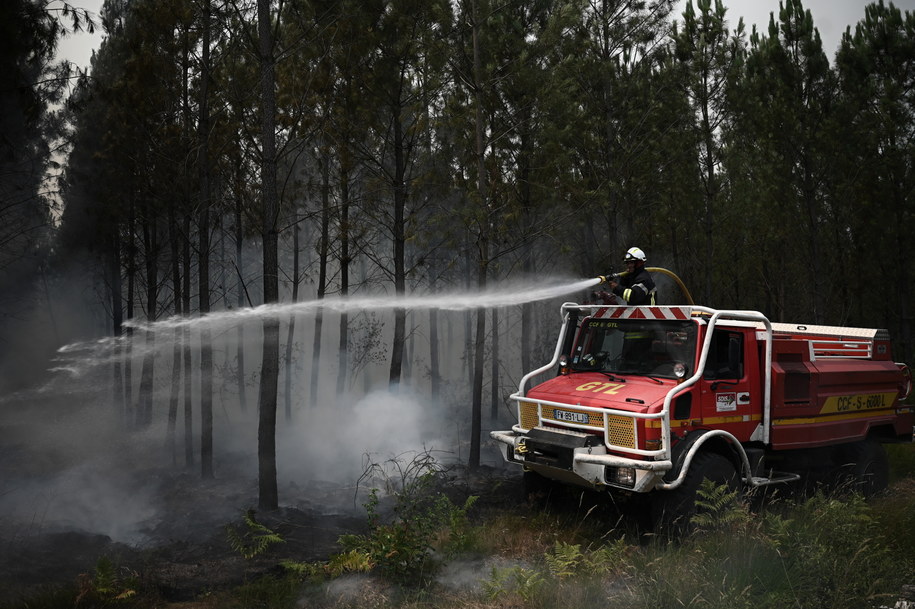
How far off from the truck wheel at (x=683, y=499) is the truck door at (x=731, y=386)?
0.50 m

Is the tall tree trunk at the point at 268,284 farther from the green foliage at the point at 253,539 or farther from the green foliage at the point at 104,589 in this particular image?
the green foliage at the point at 104,589

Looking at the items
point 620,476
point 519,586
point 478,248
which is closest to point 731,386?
point 620,476

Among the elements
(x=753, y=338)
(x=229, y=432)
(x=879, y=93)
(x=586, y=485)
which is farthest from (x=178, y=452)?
(x=879, y=93)

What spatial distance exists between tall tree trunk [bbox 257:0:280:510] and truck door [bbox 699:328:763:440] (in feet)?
21.8

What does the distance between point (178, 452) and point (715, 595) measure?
16.1 m

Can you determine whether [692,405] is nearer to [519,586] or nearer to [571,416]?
[571,416]

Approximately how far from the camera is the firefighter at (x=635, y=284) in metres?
8.39

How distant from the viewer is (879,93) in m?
19.6

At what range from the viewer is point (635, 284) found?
8.53 m

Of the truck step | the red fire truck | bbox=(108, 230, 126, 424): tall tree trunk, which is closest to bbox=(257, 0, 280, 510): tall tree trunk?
the red fire truck

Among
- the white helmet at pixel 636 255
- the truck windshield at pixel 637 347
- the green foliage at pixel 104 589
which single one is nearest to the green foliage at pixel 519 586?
the truck windshield at pixel 637 347

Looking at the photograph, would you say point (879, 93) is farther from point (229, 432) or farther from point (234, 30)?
point (229, 432)

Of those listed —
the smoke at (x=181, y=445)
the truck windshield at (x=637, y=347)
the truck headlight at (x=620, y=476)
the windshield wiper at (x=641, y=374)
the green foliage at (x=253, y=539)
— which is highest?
the truck windshield at (x=637, y=347)

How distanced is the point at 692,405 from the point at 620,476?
1.20 m
